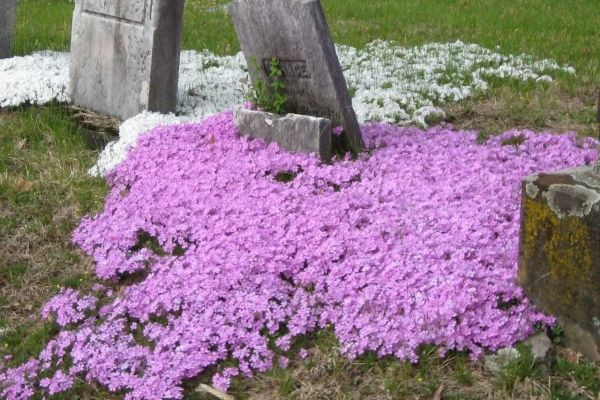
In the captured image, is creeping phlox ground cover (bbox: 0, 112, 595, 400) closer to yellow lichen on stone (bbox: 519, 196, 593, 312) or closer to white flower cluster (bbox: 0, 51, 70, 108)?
yellow lichen on stone (bbox: 519, 196, 593, 312)

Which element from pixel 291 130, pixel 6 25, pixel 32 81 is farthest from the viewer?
pixel 6 25

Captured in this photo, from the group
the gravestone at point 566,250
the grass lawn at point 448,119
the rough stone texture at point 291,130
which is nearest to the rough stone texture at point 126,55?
the grass lawn at point 448,119

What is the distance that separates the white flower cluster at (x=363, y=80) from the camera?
7559mm

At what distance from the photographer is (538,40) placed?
11.5 meters

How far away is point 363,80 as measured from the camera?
900 cm

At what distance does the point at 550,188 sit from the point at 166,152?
343 centimetres

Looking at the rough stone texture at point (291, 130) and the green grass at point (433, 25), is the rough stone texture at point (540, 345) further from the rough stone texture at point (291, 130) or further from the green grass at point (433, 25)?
the green grass at point (433, 25)

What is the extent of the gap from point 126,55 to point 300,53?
2175 millimetres

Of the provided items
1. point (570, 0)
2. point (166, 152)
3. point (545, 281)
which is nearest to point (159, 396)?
point (545, 281)

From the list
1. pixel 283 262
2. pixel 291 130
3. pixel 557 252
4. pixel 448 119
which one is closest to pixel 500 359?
pixel 557 252

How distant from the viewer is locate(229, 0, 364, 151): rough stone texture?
235 inches

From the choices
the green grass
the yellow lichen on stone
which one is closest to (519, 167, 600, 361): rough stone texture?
the yellow lichen on stone

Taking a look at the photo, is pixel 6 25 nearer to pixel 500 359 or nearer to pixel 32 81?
pixel 32 81

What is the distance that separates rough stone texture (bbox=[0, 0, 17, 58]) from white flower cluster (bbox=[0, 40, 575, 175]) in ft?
1.17
